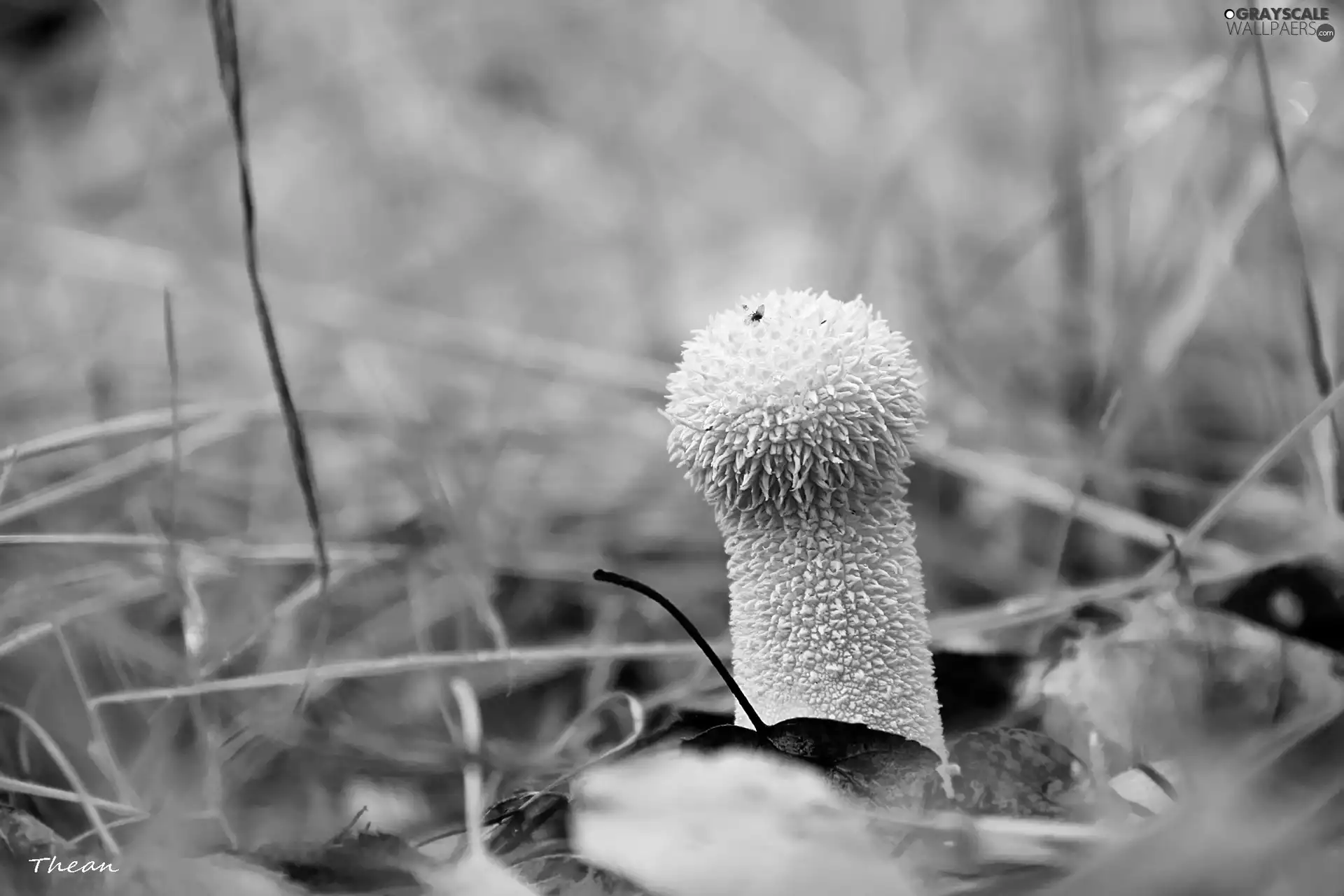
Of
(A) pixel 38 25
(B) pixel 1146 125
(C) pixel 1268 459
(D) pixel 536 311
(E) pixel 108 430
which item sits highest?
(A) pixel 38 25

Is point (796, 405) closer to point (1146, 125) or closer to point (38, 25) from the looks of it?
point (1146, 125)

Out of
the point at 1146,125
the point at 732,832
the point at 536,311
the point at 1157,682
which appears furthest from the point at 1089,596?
the point at 536,311

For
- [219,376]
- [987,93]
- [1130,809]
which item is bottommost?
[1130,809]

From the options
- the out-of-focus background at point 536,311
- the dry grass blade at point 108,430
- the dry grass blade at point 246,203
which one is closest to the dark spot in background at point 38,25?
the out-of-focus background at point 536,311

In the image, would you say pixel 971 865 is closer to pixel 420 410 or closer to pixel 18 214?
pixel 420 410

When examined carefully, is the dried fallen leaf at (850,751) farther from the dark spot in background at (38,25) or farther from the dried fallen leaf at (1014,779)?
the dark spot in background at (38,25)

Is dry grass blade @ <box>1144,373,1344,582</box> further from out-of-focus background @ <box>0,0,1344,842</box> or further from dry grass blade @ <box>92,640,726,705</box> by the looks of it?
dry grass blade @ <box>92,640,726,705</box>

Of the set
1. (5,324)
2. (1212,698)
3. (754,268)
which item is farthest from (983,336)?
(5,324)

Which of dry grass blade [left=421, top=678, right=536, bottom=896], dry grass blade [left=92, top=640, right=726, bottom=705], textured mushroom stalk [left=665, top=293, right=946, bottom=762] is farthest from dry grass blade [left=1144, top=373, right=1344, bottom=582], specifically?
dry grass blade [left=421, top=678, right=536, bottom=896]
